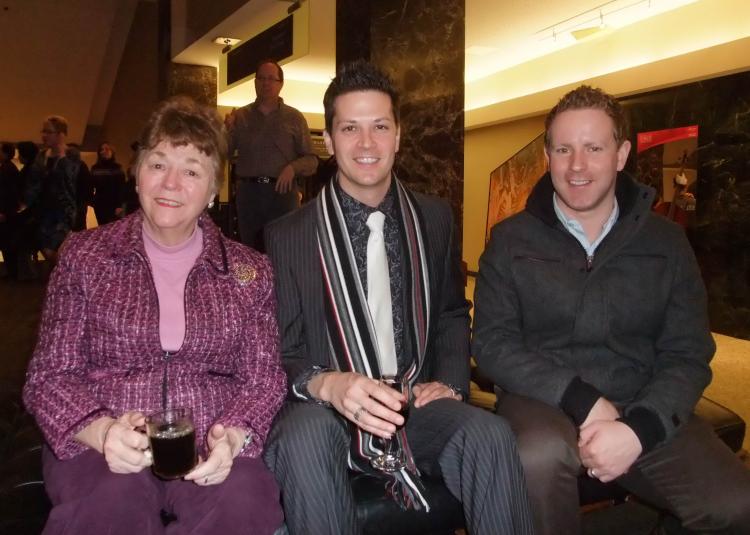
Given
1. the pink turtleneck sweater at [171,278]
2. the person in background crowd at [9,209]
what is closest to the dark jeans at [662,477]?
the pink turtleneck sweater at [171,278]

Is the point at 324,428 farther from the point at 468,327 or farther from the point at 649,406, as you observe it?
the point at 649,406

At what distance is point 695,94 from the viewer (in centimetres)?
547

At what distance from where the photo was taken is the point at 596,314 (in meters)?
1.95

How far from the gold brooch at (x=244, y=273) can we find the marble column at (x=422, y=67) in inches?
85.2

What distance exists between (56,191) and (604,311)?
5.70 m

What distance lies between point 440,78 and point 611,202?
6.66 ft

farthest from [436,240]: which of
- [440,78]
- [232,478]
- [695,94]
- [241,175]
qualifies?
[695,94]

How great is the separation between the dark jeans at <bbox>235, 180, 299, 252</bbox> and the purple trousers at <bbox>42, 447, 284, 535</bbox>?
337 centimetres

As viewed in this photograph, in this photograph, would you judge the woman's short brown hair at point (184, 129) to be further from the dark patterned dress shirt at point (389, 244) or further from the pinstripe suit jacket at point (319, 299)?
the dark patterned dress shirt at point (389, 244)

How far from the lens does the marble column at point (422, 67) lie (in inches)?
141

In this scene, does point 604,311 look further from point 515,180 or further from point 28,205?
point 515,180

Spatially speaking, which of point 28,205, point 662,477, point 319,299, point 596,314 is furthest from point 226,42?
point 662,477

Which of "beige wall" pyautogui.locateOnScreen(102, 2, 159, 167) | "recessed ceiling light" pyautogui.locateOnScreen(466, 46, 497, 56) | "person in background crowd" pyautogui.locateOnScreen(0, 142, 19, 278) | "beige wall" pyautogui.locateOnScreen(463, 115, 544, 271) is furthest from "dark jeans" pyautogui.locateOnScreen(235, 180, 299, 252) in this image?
"beige wall" pyautogui.locateOnScreen(102, 2, 159, 167)

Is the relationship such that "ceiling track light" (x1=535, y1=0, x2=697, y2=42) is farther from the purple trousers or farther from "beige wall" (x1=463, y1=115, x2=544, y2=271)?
the purple trousers
